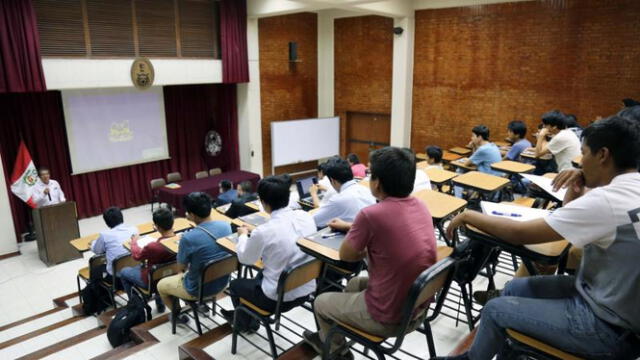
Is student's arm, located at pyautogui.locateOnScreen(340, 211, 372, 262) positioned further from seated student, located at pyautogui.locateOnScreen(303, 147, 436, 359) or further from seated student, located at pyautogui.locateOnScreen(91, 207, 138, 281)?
seated student, located at pyautogui.locateOnScreen(91, 207, 138, 281)

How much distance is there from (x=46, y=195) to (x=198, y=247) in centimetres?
502

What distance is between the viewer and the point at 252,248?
2.58m

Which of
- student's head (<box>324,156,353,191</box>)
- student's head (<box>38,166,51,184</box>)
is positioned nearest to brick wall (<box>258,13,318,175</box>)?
student's head (<box>38,166,51,184</box>)

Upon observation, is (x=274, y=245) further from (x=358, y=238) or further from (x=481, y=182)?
(x=481, y=182)

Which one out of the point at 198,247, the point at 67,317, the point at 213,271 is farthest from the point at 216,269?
the point at 67,317

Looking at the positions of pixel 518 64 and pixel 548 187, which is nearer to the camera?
pixel 548 187

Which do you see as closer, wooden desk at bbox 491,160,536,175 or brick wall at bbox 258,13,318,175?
wooden desk at bbox 491,160,536,175

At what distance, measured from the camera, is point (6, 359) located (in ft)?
13.0

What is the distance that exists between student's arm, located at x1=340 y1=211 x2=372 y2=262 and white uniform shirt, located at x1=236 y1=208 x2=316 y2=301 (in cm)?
72

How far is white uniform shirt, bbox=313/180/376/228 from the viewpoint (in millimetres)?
3102

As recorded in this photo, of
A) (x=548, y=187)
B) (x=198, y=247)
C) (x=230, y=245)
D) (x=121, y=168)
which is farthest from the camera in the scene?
(x=121, y=168)

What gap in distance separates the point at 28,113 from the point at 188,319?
5.54m

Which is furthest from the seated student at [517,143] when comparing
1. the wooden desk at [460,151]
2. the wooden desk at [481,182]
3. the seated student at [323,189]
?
the seated student at [323,189]

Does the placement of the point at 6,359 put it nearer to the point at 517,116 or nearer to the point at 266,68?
the point at 266,68
